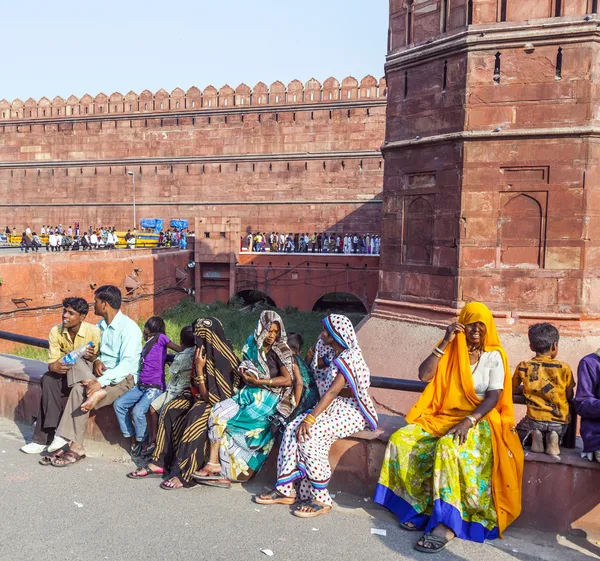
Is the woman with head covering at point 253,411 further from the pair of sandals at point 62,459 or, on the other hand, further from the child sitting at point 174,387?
the pair of sandals at point 62,459

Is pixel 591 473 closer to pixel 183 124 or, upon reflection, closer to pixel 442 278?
pixel 442 278

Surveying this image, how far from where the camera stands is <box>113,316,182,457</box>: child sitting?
10.5 ft

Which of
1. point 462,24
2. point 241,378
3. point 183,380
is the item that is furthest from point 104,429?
point 462,24

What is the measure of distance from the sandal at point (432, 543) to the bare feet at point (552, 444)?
1.95 ft

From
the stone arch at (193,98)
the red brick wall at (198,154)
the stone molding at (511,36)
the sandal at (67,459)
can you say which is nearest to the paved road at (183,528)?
the sandal at (67,459)

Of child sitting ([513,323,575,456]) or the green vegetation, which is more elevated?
child sitting ([513,323,575,456])

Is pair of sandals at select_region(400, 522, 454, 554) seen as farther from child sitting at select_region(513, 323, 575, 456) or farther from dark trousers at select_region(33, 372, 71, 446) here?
dark trousers at select_region(33, 372, 71, 446)

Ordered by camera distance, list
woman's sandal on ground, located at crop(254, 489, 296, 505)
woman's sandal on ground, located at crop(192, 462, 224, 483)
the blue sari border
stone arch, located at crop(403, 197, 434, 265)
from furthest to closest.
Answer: stone arch, located at crop(403, 197, 434, 265), woman's sandal on ground, located at crop(192, 462, 224, 483), woman's sandal on ground, located at crop(254, 489, 296, 505), the blue sari border

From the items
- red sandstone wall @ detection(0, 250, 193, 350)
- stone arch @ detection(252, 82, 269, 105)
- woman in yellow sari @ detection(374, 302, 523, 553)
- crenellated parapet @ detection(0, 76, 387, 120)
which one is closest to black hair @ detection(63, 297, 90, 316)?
woman in yellow sari @ detection(374, 302, 523, 553)

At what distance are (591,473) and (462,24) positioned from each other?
451cm

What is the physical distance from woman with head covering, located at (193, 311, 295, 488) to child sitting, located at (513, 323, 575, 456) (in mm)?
1102

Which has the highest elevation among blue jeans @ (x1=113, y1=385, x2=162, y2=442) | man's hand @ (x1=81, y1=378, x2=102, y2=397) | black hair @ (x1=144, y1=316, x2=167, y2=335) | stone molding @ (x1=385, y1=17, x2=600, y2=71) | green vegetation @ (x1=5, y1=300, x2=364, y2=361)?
stone molding @ (x1=385, y1=17, x2=600, y2=71)

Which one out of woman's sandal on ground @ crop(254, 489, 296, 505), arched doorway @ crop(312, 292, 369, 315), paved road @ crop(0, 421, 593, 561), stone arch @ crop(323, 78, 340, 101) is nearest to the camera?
paved road @ crop(0, 421, 593, 561)

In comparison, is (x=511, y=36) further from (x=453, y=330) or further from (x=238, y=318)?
(x=238, y=318)
